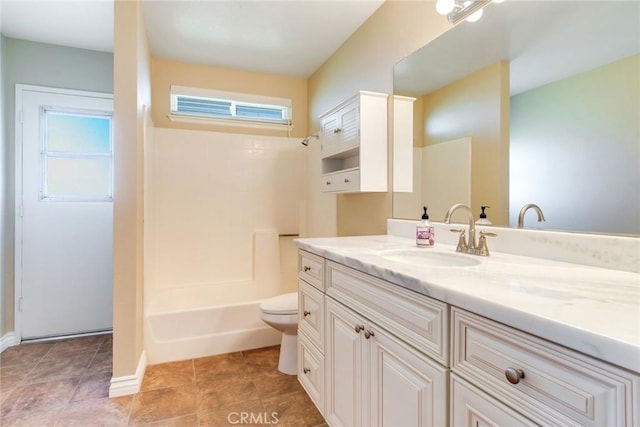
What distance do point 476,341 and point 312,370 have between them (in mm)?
1076

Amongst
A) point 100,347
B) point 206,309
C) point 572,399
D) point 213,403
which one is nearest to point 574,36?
point 572,399

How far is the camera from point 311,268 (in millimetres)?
1611

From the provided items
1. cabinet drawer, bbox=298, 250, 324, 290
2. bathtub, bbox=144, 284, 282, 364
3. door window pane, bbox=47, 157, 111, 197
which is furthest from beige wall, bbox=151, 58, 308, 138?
cabinet drawer, bbox=298, 250, 324, 290

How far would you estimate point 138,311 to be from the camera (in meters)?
1.96

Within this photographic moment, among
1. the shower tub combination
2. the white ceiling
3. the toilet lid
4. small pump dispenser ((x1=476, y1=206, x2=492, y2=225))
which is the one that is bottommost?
the shower tub combination

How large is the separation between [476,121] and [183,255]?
8.35ft

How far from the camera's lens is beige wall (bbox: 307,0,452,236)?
71.4 inches

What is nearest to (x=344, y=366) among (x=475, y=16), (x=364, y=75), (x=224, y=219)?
(x=475, y=16)

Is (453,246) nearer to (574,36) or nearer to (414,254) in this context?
(414,254)

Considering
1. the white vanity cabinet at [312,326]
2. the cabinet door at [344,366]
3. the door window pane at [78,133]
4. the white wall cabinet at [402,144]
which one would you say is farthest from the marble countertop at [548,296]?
the door window pane at [78,133]

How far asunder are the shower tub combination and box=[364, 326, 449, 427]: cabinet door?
1.48 metres

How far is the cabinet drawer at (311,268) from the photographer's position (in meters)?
1.50

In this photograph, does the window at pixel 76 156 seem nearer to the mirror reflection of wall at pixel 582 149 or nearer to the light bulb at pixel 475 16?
the light bulb at pixel 475 16

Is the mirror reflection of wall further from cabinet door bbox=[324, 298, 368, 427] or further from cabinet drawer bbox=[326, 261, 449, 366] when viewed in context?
cabinet door bbox=[324, 298, 368, 427]
